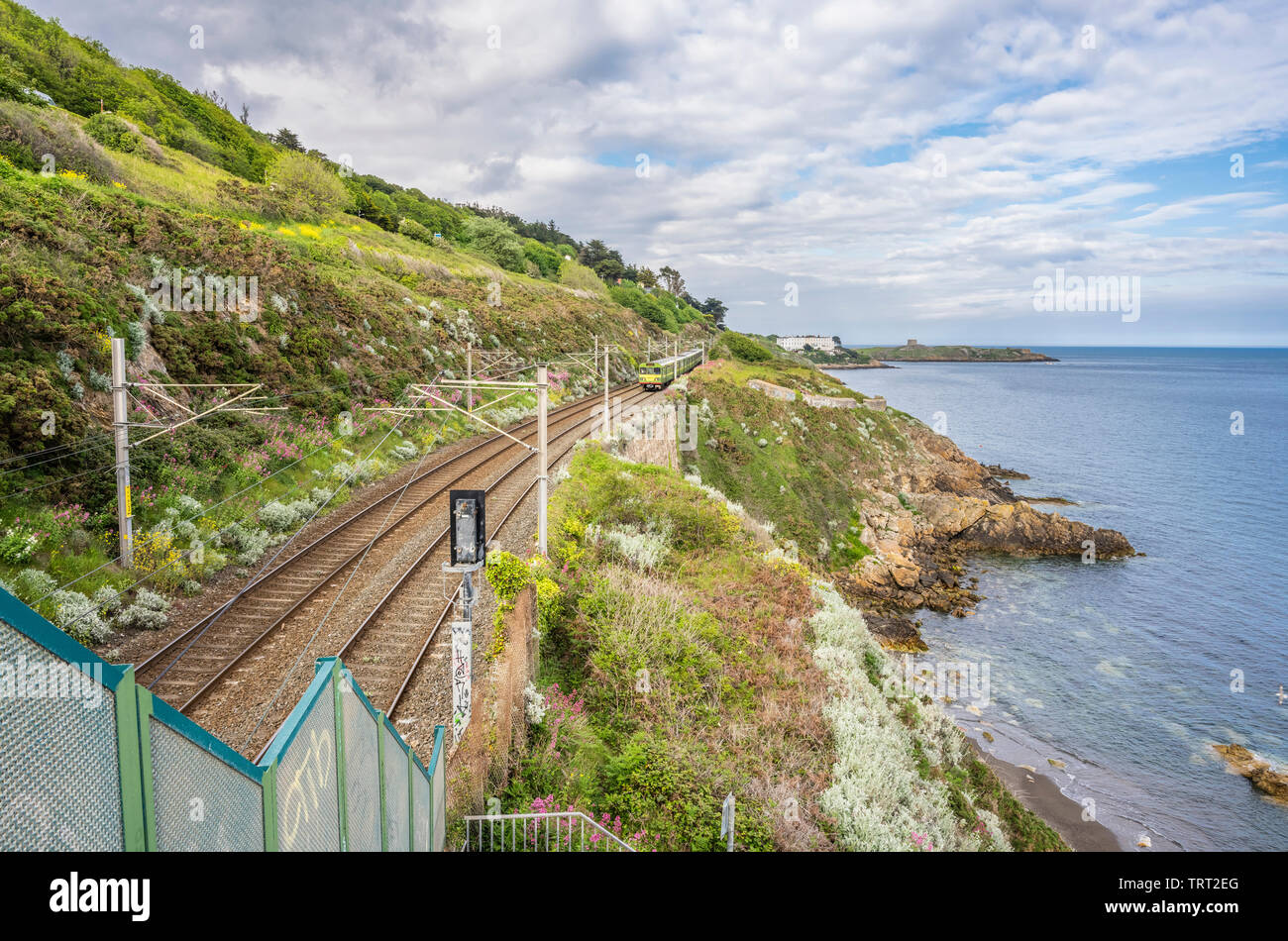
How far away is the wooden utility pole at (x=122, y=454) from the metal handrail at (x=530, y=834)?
30.0 feet

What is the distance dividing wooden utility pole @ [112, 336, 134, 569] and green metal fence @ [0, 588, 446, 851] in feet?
39.8

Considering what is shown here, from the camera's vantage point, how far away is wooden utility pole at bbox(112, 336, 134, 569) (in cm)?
1297

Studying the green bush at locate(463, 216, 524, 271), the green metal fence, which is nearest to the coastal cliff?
the green metal fence

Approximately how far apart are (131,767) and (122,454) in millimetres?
13780

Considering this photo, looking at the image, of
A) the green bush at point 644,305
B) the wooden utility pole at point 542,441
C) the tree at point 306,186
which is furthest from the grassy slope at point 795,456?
the green bush at point 644,305

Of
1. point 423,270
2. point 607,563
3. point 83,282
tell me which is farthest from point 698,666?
point 423,270

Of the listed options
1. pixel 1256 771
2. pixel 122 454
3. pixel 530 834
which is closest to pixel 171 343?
pixel 122 454

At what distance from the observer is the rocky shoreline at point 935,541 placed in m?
34.1

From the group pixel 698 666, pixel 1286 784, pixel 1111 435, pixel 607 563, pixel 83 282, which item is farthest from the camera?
pixel 1111 435

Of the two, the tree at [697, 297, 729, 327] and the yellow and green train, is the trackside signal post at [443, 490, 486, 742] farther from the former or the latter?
the tree at [697, 297, 729, 327]

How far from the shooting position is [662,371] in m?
51.5

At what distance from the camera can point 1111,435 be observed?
88625 mm
